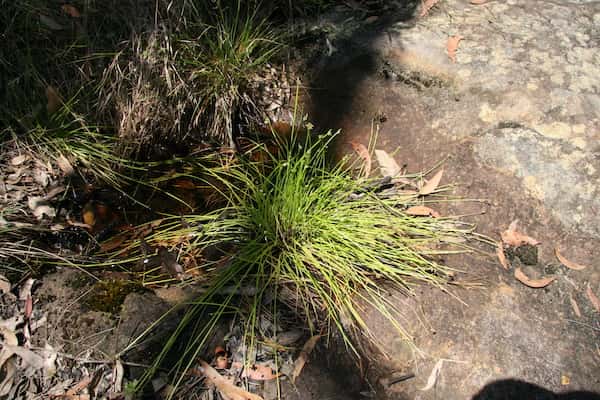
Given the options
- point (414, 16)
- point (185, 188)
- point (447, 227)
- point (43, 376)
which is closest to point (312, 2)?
point (414, 16)

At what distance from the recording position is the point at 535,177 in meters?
2.74

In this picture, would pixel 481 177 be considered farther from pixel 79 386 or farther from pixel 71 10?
pixel 71 10

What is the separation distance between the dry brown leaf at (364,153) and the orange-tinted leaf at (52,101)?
5.73 ft

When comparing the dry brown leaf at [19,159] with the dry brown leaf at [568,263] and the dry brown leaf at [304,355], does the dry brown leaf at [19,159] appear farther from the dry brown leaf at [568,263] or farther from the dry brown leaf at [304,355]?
the dry brown leaf at [568,263]

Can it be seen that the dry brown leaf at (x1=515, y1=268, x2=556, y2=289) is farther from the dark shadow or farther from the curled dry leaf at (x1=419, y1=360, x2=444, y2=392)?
the curled dry leaf at (x1=419, y1=360, x2=444, y2=392)

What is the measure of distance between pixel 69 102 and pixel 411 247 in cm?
208

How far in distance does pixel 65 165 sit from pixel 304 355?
1780 mm

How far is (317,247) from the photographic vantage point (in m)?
2.57

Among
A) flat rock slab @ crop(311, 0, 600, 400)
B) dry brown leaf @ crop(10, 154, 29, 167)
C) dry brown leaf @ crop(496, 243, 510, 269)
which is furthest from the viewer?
dry brown leaf @ crop(10, 154, 29, 167)

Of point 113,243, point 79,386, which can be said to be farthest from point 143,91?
point 79,386

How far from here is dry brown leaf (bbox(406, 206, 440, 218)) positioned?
2.80 metres

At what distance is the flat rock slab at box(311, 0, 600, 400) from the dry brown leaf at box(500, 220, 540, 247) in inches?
1.5

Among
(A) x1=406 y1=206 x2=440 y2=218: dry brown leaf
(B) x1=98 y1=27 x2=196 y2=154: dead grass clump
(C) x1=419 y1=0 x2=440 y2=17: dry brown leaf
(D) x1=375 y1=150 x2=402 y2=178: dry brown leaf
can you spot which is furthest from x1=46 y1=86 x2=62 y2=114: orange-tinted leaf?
(C) x1=419 y1=0 x2=440 y2=17: dry brown leaf

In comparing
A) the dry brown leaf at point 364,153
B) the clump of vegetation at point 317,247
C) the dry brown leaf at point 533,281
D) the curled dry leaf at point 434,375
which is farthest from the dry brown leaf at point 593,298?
the dry brown leaf at point 364,153
